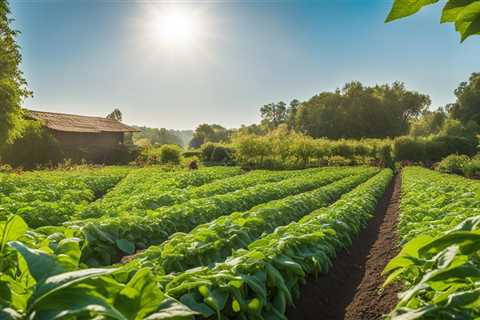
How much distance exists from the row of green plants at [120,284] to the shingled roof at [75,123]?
33.0 m

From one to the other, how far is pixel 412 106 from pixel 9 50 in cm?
6695

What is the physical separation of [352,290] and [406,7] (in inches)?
166

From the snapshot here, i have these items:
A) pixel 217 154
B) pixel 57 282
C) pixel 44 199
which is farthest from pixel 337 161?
pixel 57 282

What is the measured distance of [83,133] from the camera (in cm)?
3466

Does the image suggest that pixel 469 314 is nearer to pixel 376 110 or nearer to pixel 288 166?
pixel 288 166

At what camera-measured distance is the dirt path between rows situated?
357 cm

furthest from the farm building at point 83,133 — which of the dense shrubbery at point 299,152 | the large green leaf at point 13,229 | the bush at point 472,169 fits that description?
the large green leaf at point 13,229

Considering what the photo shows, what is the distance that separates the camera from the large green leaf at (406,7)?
2.43 ft

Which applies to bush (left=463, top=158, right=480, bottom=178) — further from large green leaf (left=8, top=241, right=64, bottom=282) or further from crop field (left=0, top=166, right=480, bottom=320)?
large green leaf (left=8, top=241, right=64, bottom=282)

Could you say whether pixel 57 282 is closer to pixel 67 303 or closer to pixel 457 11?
pixel 67 303

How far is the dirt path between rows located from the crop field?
0.02 metres

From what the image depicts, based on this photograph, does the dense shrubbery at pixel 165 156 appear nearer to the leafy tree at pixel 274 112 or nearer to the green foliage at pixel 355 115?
the green foliage at pixel 355 115

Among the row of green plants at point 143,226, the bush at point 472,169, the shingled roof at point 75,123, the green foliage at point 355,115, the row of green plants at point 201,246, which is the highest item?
the green foliage at point 355,115

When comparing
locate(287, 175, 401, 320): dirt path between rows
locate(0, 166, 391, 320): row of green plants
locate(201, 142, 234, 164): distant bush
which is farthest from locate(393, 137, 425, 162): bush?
locate(0, 166, 391, 320): row of green plants
